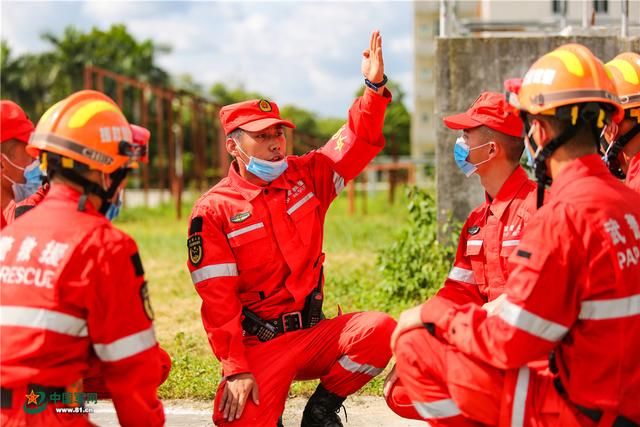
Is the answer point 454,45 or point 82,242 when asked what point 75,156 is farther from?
→ point 454,45

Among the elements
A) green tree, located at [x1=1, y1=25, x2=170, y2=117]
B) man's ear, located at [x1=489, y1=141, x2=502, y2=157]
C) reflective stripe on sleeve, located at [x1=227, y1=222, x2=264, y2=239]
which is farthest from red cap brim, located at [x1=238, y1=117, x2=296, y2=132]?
green tree, located at [x1=1, y1=25, x2=170, y2=117]

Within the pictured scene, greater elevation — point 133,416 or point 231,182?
point 231,182

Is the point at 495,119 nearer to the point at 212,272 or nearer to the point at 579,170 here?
the point at 579,170

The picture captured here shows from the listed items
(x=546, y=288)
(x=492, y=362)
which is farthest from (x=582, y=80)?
(x=492, y=362)

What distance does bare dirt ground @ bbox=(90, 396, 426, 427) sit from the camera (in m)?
4.76

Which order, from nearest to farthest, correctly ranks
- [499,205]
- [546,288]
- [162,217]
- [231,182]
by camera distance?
[546,288] → [499,205] → [231,182] → [162,217]

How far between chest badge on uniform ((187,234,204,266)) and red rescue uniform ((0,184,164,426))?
109 cm

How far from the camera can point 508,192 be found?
4.16 metres

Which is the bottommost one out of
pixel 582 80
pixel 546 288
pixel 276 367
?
pixel 276 367

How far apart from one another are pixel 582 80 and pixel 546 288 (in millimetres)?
858

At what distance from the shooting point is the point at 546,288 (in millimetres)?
2834

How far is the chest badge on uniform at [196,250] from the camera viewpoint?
4.18 metres

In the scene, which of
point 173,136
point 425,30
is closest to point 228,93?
point 425,30

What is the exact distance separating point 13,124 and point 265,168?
5.07 feet
